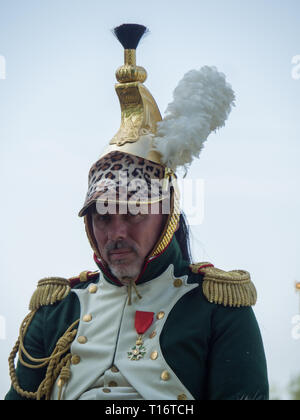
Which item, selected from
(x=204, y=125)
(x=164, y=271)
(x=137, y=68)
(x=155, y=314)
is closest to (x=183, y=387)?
(x=155, y=314)

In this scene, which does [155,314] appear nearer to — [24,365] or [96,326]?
[96,326]

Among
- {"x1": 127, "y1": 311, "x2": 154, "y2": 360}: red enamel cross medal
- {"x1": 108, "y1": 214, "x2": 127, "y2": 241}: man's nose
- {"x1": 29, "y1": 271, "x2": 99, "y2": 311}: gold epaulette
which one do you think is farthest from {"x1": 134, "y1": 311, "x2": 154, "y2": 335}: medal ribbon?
{"x1": 29, "y1": 271, "x2": 99, "y2": 311}: gold epaulette

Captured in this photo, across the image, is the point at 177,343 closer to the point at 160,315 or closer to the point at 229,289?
the point at 160,315

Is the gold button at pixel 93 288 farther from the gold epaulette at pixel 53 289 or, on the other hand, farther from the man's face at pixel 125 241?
the man's face at pixel 125 241

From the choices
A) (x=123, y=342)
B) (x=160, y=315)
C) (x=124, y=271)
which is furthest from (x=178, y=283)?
(x=123, y=342)

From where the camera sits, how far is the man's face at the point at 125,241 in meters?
3.63

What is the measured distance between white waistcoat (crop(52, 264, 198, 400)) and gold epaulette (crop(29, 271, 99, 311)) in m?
0.18

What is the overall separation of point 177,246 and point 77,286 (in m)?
0.67

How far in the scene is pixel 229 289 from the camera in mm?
3645

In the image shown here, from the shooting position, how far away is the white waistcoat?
3.45 metres

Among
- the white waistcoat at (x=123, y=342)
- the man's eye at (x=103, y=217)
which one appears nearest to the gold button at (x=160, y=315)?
the white waistcoat at (x=123, y=342)

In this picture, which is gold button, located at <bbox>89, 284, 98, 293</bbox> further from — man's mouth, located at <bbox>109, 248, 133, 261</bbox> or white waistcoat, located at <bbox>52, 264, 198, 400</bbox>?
man's mouth, located at <bbox>109, 248, 133, 261</bbox>

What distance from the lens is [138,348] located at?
359 cm
